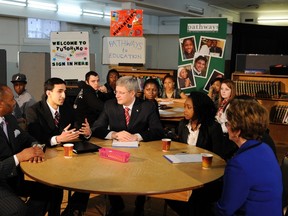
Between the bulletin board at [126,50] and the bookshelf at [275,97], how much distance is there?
78.5 inches

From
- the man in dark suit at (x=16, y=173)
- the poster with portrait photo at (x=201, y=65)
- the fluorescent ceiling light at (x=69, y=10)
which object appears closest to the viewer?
the man in dark suit at (x=16, y=173)

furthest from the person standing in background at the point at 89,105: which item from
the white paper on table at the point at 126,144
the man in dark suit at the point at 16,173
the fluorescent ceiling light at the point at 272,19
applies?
the fluorescent ceiling light at the point at 272,19

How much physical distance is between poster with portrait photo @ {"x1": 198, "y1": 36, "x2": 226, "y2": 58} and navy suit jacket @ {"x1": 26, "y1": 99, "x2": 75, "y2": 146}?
461 cm

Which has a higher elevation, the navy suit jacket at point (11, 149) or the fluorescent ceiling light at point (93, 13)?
the fluorescent ceiling light at point (93, 13)

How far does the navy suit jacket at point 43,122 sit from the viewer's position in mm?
2957

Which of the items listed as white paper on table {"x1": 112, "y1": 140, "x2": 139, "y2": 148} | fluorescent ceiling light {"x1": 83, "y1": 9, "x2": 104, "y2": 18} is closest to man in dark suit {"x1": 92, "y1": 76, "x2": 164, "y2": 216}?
white paper on table {"x1": 112, "y1": 140, "x2": 139, "y2": 148}

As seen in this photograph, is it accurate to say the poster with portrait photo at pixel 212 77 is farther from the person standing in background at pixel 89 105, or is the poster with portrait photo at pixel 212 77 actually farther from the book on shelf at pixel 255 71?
the person standing in background at pixel 89 105

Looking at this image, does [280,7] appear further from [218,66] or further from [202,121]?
[202,121]

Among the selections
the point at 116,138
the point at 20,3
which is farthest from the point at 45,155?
the point at 20,3

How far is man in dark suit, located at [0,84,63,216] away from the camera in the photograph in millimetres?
→ 2375

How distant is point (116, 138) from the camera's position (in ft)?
10.3

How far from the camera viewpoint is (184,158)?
263 cm

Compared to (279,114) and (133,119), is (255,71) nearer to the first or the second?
(279,114)

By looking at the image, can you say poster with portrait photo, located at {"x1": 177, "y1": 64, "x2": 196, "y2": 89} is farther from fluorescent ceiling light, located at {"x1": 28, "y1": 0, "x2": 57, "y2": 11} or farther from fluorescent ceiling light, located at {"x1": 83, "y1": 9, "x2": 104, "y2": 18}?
fluorescent ceiling light, located at {"x1": 83, "y1": 9, "x2": 104, "y2": 18}
